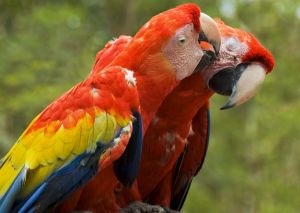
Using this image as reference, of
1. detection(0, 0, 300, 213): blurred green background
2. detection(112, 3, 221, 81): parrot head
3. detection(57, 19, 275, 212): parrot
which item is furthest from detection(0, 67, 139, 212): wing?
detection(0, 0, 300, 213): blurred green background

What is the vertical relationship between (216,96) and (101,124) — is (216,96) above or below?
below

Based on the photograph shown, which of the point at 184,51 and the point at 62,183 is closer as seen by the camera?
the point at 62,183

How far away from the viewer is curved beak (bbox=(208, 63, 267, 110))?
6.47 ft

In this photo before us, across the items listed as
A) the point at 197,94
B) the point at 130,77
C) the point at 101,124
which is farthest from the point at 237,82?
the point at 101,124

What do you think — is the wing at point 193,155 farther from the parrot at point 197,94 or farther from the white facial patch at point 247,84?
the white facial patch at point 247,84

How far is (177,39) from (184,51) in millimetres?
40

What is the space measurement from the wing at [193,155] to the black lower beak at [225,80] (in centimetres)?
17

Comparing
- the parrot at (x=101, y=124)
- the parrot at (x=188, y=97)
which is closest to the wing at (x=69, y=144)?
the parrot at (x=101, y=124)

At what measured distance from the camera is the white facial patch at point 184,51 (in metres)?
1.85

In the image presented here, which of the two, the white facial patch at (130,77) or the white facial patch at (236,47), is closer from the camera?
the white facial patch at (130,77)

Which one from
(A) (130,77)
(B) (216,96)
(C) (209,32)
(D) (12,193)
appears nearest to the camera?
(D) (12,193)

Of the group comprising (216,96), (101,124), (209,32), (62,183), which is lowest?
(216,96)

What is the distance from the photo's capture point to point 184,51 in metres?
1.86

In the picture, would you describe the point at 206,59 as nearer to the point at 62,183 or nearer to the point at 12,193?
the point at 62,183
